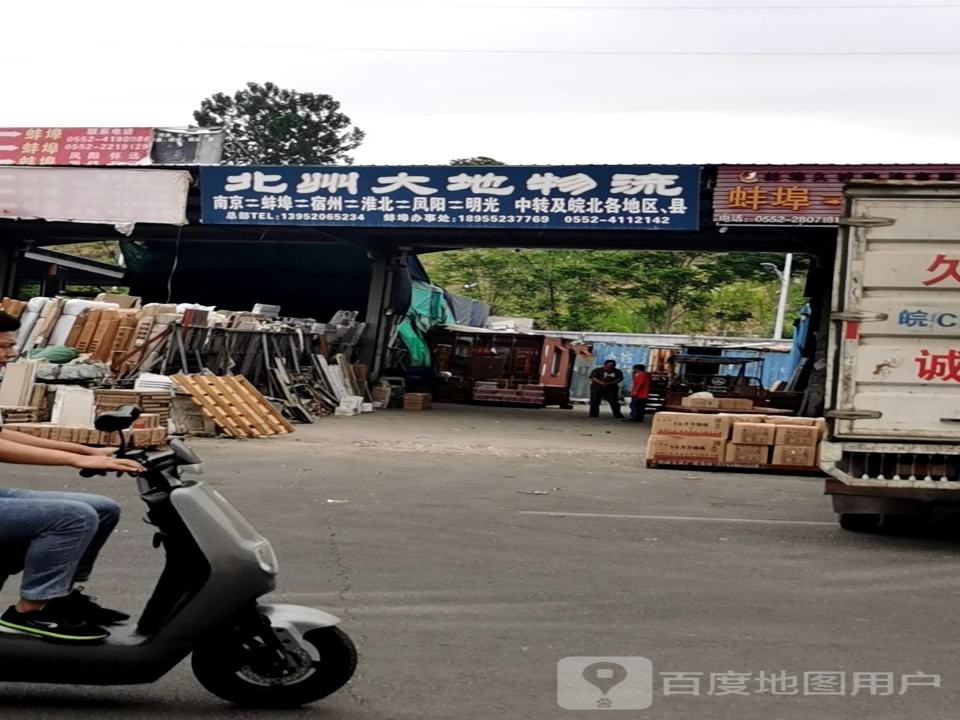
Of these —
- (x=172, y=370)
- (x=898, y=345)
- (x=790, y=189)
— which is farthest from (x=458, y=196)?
(x=898, y=345)

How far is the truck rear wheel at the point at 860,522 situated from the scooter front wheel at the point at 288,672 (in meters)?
7.80

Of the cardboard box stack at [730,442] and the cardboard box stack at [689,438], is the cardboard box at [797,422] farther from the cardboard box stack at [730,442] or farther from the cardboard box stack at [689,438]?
the cardboard box stack at [689,438]

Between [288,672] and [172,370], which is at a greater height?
[172,370]

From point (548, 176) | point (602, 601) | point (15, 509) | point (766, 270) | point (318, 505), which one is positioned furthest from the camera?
point (766, 270)

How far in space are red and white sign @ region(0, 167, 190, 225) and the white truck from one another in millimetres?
20918

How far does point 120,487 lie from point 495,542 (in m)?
4.69

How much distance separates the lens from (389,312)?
3378 cm

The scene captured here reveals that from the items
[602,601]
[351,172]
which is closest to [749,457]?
[602,601]

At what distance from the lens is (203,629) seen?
4887 mm

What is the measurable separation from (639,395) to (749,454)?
1496 centimetres

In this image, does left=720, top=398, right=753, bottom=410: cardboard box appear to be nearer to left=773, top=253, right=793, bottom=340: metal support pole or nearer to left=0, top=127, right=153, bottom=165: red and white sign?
left=0, top=127, right=153, bottom=165: red and white sign

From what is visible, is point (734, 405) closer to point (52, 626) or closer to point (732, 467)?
point (732, 467)

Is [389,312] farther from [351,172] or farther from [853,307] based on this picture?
[853,307]

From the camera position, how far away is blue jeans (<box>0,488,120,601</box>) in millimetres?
4902
